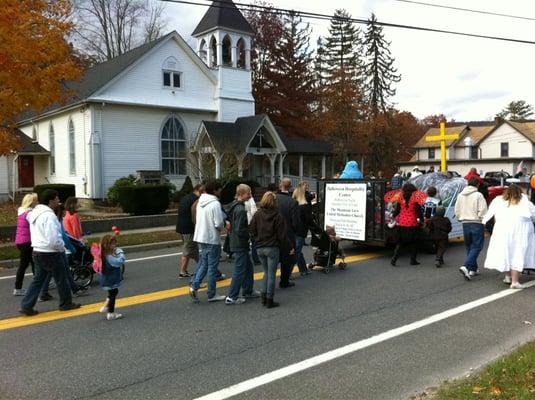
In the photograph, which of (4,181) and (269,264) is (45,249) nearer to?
(269,264)

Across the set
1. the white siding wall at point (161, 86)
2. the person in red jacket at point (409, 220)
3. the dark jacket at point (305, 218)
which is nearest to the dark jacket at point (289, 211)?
the dark jacket at point (305, 218)

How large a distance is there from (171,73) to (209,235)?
2301 cm

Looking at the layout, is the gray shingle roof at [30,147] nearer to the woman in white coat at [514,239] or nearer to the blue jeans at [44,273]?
the blue jeans at [44,273]

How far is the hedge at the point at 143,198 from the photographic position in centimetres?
1986

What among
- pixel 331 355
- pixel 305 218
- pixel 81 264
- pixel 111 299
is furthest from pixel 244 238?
pixel 81 264

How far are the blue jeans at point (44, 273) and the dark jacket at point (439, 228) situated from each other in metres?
7.14

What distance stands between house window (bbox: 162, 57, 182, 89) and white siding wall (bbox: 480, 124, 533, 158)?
161 ft

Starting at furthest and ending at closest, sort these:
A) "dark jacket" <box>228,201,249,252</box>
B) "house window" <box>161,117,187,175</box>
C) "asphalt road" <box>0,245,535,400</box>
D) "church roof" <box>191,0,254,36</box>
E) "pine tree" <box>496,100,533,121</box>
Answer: "pine tree" <box>496,100,533,121</box> < "church roof" <box>191,0,254,36</box> < "house window" <box>161,117,187,175</box> < "dark jacket" <box>228,201,249,252</box> < "asphalt road" <box>0,245,535,400</box>

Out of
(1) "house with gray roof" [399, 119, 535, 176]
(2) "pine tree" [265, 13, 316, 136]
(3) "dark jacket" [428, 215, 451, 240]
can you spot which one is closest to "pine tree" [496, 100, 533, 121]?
(1) "house with gray roof" [399, 119, 535, 176]

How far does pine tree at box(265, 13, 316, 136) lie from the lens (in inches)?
1826

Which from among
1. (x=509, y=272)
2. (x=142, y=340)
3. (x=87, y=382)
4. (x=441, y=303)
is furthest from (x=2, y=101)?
A: (x=509, y=272)

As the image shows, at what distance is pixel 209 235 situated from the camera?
25.3 feet

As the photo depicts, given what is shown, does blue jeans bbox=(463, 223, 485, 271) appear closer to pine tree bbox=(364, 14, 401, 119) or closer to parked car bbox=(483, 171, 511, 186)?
parked car bbox=(483, 171, 511, 186)

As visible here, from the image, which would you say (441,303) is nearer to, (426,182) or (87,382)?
(87,382)
